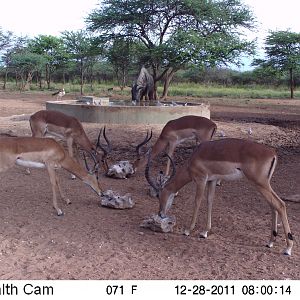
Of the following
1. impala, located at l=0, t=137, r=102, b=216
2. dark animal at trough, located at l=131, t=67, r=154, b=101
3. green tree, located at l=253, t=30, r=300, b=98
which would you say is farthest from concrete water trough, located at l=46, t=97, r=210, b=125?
green tree, located at l=253, t=30, r=300, b=98

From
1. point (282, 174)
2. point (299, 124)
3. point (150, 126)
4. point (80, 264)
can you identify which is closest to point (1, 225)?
point (80, 264)

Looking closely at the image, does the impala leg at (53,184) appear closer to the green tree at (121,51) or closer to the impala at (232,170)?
the impala at (232,170)

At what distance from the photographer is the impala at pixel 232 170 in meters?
4.71

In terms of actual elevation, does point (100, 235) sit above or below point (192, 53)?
below

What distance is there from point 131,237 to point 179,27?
2030 centimetres

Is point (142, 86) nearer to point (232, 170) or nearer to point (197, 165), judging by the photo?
point (197, 165)

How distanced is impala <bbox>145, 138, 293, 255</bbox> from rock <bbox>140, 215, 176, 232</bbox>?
79mm

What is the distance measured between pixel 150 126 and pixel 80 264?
8.76m

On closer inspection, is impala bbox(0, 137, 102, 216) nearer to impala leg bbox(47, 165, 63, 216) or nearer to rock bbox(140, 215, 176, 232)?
impala leg bbox(47, 165, 63, 216)

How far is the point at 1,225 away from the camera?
17.5 feet

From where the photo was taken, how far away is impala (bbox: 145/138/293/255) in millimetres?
A: 4715

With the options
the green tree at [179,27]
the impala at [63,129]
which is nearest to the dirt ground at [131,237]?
the impala at [63,129]

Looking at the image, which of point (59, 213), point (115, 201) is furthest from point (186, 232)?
point (59, 213)

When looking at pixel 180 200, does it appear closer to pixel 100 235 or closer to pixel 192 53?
pixel 100 235
